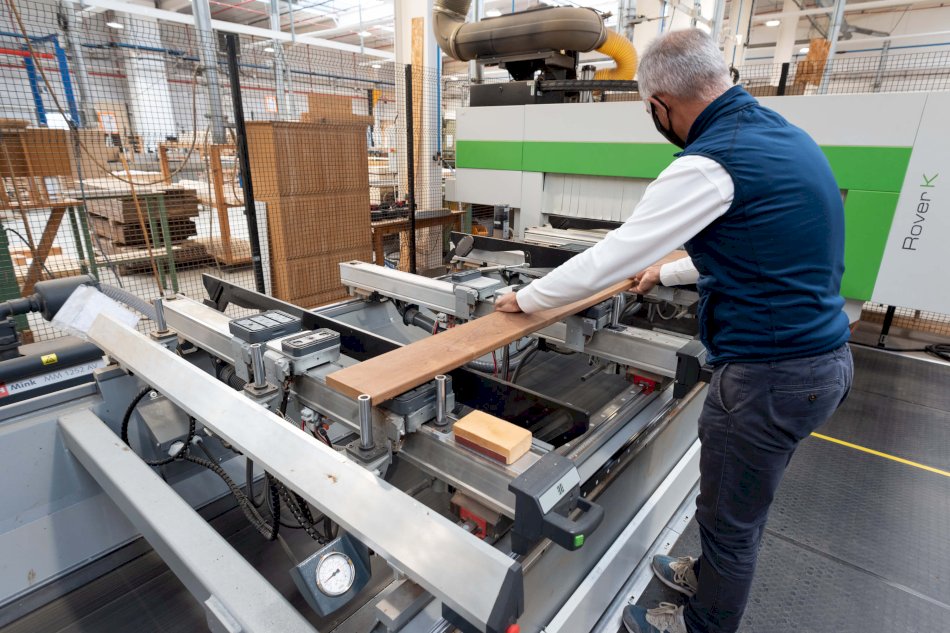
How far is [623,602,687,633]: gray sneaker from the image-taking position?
4.52ft

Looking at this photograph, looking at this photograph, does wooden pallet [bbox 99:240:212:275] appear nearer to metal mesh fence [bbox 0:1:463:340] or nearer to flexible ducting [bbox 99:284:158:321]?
metal mesh fence [bbox 0:1:463:340]

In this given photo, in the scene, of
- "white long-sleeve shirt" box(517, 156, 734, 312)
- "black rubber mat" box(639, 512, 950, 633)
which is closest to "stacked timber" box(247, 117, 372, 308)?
"white long-sleeve shirt" box(517, 156, 734, 312)

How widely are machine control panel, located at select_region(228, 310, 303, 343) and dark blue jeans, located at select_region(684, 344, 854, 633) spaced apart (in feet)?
3.47

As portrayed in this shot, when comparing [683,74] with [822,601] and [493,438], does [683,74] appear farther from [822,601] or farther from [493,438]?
[822,601]

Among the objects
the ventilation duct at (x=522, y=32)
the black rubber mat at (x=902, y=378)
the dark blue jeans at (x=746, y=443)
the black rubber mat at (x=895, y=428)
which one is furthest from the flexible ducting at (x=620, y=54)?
the dark blue jeans at (x=746, y=443)

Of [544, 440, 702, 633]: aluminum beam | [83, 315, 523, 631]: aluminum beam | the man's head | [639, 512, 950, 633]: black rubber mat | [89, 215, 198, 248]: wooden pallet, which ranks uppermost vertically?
the man's head

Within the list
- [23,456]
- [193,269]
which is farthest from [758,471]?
[193,269]

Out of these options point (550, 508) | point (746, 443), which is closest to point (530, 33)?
point (746, 443)

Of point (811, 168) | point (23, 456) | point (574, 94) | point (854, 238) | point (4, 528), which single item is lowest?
point (4, 528)

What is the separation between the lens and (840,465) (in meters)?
2.21

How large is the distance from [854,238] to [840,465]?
3.81 ft

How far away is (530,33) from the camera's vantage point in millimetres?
3104

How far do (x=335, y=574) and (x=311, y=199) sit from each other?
2978 mm

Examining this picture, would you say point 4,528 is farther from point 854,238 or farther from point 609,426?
point 854,238
